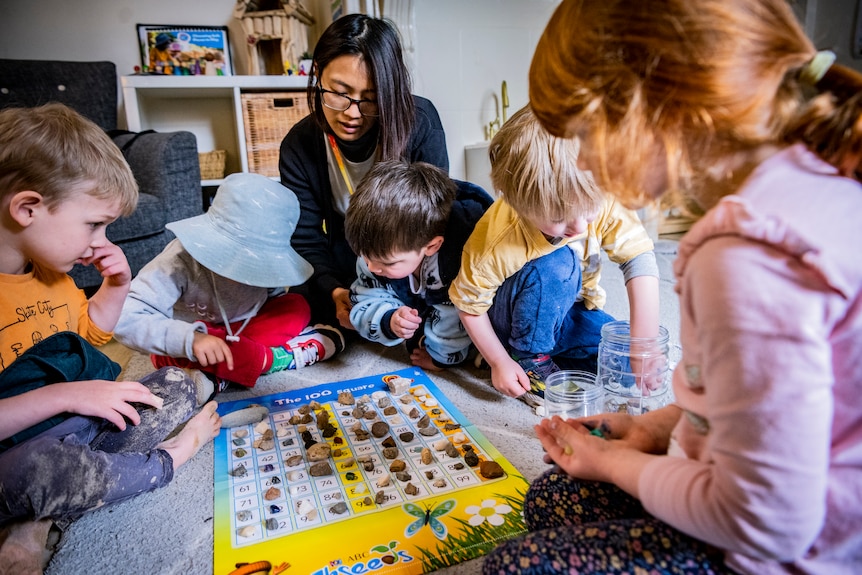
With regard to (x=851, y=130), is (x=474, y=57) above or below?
above

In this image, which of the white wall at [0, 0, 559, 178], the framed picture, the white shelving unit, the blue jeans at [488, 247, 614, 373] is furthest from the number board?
the framed picture

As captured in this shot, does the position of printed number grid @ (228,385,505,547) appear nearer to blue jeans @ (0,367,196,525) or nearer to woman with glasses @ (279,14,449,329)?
blue jeans @ (0,367,196,525)

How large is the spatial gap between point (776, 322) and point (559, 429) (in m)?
0.31

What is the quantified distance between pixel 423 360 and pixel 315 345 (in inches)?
10.6

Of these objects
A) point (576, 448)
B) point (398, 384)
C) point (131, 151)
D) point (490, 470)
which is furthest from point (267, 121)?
point (576, 448)

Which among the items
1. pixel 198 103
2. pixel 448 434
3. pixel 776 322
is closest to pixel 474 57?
pixel 198 103

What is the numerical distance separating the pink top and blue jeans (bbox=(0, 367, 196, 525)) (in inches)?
31.0

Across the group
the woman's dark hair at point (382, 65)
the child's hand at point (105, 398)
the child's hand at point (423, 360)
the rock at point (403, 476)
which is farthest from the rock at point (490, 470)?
the woman's dark hair at point (382, 65)

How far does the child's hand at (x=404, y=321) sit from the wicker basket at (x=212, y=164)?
60.7 inches

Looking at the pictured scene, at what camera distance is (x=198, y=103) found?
263 centimetres

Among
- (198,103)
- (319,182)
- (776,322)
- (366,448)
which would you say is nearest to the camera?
(776,322)

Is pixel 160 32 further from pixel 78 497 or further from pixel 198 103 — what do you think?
pixel 78 497

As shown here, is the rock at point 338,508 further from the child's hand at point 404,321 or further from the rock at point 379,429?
the child's hand at point 404,321

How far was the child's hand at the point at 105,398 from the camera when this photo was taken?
0.86 m
